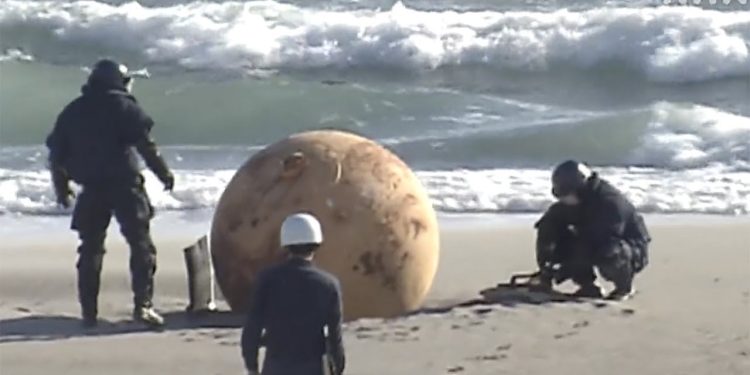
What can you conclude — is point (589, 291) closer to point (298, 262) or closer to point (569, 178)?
point (569, 178)

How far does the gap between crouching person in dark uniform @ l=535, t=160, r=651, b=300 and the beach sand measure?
227 mm

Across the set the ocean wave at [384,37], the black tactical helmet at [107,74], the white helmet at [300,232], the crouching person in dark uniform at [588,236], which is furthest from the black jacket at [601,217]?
the ocean wave at [384,37]

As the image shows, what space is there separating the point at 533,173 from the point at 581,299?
689cm

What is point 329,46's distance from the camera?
94.6 ft

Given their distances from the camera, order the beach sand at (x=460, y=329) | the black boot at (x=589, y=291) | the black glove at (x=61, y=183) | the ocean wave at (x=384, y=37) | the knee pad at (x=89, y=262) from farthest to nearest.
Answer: the ocean wave at (x=384, y=37)
the black boot at (x=589, y=291)
the knee pad at (x=89, y=262)
the black glove at (x=61, y=183)
the beach sand at (x=460, y=329)

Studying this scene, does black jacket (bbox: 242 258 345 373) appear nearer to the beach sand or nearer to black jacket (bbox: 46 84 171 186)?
the beach sand

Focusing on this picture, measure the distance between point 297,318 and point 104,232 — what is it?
129 inches

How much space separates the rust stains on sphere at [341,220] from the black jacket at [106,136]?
48cm

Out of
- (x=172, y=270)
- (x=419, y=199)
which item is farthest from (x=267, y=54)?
(x=419, y=199)

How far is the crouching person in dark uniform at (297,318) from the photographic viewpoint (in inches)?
279

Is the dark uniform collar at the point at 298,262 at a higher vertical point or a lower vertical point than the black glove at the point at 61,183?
higher

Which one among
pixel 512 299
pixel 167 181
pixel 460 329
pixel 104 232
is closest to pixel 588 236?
pixel 512 299

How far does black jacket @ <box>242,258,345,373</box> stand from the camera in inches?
279

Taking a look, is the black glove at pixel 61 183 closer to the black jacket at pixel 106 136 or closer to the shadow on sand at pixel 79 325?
the black jacket at pixel 106 136
